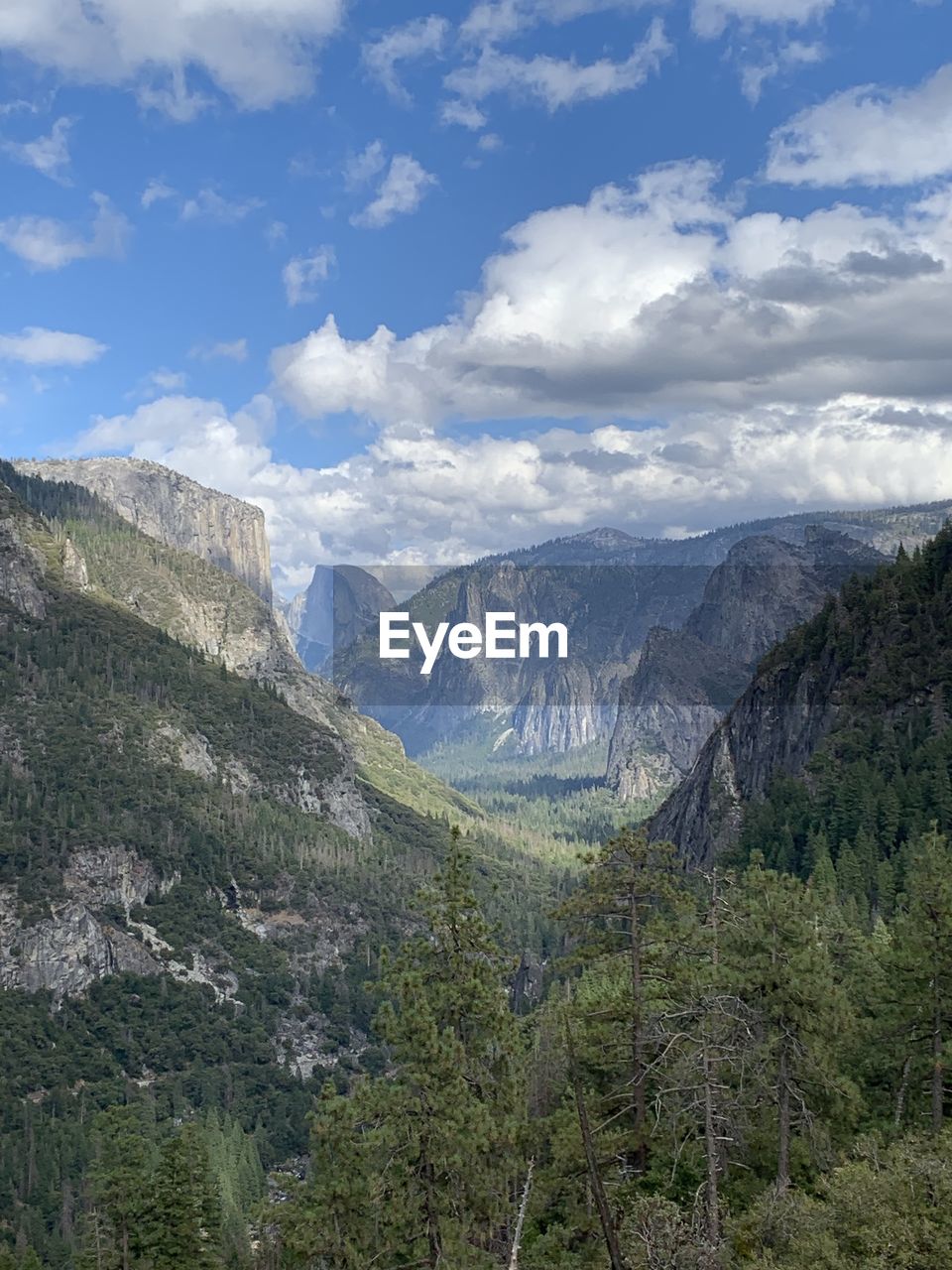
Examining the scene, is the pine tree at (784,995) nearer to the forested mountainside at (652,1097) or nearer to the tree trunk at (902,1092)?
the forested mountainside at (652,1097)

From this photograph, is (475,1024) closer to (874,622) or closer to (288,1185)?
(288,1185)

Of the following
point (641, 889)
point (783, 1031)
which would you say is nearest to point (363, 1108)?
point (641, 889)

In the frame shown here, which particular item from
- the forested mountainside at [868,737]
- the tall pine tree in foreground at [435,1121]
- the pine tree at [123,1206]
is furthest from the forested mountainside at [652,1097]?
the forested mountainside at [868,737]

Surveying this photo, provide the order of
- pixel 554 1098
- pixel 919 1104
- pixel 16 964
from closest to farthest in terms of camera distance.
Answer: pixel 919 1104
pixel 554 1098
pixel 16 964

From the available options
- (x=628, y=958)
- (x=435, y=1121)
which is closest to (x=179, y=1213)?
(x=435, y=1121)

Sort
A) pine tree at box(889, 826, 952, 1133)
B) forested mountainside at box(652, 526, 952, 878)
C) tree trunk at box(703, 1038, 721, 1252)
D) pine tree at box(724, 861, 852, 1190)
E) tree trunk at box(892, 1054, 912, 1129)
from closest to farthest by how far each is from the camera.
Answer: 1. tree trunk at box(703, 1038, 721, 1252)
2. pine tree at box(724, 861, 852, 1190)
3. pine tree at box(889, 826, 952, 1133)
4. tree trunk at box(892, 1054, 912, 1129)
5. forested mountainside at box(652, 526, 952, 878)

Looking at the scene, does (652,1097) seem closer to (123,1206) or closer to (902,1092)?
(902,1092)

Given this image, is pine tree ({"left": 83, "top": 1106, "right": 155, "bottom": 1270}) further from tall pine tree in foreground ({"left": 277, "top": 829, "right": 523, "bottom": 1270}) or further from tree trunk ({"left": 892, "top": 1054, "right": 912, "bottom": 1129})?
tree trunk ({"left": 892, "top": 1054, "right": 912, "bottom": 1129})

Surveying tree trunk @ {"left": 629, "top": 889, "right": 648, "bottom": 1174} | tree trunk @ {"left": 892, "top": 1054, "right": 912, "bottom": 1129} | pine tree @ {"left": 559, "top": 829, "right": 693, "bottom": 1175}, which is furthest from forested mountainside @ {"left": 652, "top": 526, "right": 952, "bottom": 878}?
tree trunk @ {"left": 629, "top": 889, "right": 648, "bottom": 1174}
